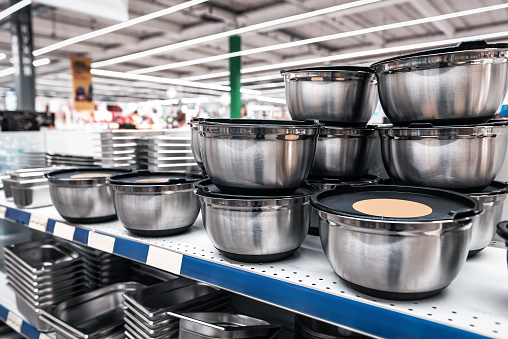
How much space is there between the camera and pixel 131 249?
1.21m

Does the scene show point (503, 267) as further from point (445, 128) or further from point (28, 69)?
point (28, 69)

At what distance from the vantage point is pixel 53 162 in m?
2.78

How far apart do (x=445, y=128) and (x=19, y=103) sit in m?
6.47

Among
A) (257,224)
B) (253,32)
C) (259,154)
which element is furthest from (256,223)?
(253,32)

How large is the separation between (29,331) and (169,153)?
105cm

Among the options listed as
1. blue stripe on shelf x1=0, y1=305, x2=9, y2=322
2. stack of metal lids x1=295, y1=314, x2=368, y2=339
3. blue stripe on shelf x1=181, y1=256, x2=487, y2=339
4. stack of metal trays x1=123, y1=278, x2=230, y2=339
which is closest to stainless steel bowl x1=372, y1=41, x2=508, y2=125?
blue stripe on shelf x1=181, y1=256, x2=487, y2=339

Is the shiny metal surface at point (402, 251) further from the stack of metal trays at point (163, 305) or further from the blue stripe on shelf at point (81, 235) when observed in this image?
the blue stripe on shelf at point (81, 235)

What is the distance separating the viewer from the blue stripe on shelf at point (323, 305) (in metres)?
0.69

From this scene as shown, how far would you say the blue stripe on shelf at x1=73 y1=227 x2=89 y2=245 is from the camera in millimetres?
1377

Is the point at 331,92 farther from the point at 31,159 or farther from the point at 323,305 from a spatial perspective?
the point at 31,159

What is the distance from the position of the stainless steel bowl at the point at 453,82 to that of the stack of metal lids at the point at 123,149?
1416mm

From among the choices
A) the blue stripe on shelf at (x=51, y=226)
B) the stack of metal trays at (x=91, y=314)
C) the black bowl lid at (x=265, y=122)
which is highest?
the black bowl lid at (x=265, y=122)

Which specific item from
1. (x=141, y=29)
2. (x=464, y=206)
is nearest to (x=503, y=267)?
(x=464, y=206)

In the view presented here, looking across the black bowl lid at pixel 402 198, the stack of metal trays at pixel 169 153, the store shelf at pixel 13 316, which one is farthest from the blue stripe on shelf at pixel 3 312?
the black bowl lid at pixel 402 198
